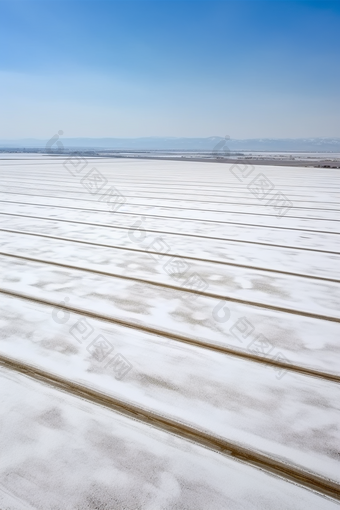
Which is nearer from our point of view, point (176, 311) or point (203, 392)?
point (203, 392)

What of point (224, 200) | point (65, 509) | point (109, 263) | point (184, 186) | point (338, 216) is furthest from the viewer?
point (184, 186)

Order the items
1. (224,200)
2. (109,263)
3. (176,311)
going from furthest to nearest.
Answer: (224,200)
(109,263)
(176,311)

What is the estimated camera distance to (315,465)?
1.83 feet

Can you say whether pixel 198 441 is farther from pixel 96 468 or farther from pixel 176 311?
pixel 176 311

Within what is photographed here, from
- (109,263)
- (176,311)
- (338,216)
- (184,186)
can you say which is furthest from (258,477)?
(184,186)

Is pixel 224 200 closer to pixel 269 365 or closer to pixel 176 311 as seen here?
pixel 176 311

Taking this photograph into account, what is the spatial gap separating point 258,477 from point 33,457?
32 centimetres

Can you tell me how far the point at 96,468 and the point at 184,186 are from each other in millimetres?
3905

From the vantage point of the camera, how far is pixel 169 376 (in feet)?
2.50

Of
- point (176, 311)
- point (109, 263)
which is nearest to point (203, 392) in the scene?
point (176, 311)

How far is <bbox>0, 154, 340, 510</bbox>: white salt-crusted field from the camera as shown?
532mm

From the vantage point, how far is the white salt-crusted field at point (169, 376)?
53 centimetres

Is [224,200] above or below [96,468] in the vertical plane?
above

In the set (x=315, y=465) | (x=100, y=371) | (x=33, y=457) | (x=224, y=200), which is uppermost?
(x=224, y=200)
